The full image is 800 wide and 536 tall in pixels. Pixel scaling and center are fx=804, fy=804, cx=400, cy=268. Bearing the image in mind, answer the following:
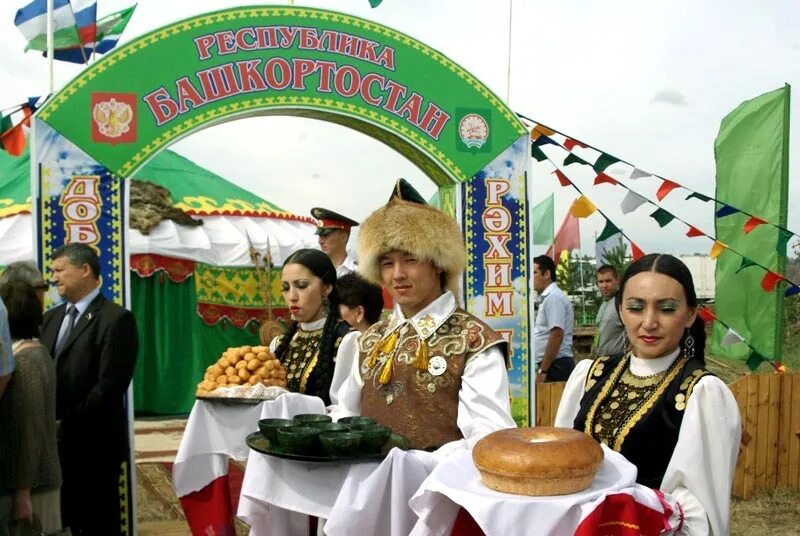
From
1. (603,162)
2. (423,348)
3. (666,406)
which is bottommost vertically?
(666,406)

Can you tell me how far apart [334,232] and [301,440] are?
12.5 ft

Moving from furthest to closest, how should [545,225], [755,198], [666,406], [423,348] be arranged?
[545,225] → [755,198] → [423,348] → [666,406]

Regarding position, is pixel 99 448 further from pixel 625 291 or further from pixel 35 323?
pixel 625 291

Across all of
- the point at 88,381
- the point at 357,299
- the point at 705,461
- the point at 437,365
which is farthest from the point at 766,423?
the point at 88,381

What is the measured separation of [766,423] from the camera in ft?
20.3

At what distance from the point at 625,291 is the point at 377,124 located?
3.46 meters

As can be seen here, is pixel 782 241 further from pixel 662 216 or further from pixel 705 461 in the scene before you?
pixel 705 461

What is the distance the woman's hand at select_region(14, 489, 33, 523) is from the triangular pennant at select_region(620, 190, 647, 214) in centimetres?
466

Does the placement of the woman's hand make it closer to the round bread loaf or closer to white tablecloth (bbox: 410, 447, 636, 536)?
white tablecloth (bbox: 410, 447, 636, 536)

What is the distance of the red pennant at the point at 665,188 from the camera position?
6.22 metres

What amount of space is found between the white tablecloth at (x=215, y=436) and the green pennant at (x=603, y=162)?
346cm

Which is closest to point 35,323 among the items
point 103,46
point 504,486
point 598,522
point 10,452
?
point 10,452

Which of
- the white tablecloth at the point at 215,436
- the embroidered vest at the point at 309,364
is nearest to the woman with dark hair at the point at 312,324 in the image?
the embroidered vest at the point at 309,364

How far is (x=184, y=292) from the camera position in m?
9.77
